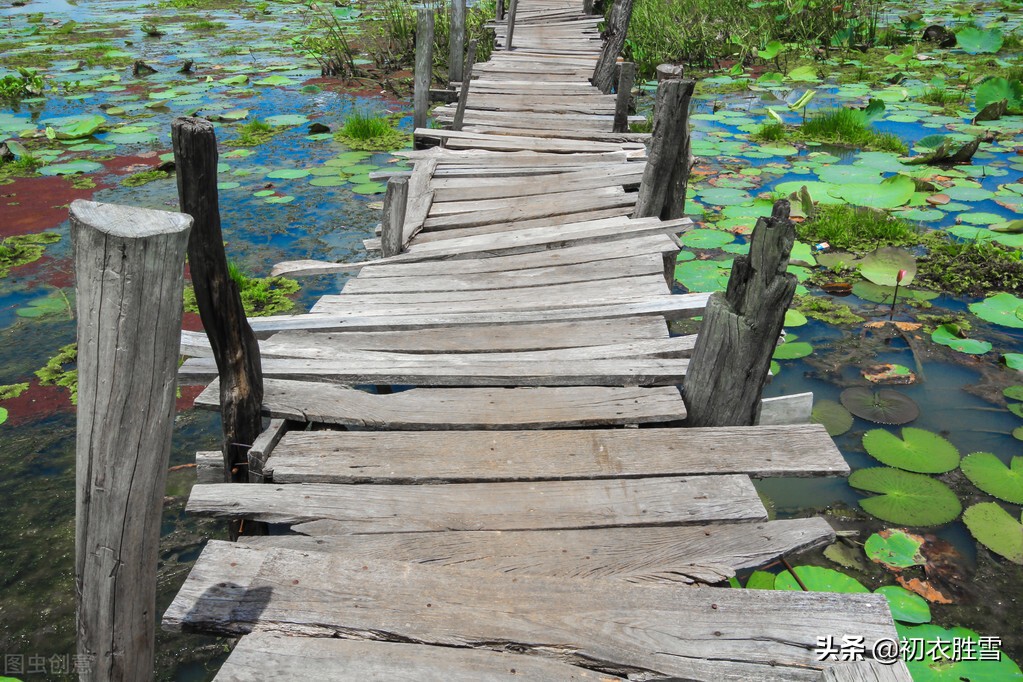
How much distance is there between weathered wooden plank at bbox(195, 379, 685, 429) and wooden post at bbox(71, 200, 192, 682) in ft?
2.62

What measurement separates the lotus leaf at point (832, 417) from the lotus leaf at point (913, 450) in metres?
0.11

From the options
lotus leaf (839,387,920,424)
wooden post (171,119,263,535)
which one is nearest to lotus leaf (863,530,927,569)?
lotus leaf (839,387,920,424)

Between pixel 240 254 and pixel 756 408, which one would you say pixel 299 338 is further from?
pixel 240 254

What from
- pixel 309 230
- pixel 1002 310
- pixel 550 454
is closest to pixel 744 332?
pixel 550 454

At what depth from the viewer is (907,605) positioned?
95.6 inches

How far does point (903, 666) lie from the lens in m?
1.46

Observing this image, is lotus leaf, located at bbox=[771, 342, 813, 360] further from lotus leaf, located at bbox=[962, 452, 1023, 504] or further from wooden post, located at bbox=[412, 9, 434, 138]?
wooden post, located at bbox=[412, 9, 434, 138]

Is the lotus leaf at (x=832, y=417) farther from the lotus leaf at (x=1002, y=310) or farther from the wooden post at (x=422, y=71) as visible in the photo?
the wooden post at (x=422, y=71)

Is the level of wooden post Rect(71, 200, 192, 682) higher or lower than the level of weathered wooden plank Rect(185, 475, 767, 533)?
higher

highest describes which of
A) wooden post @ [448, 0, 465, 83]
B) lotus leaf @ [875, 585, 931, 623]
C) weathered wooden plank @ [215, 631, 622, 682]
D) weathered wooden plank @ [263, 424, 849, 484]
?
wooden post @ [448, 0, 465, 83]

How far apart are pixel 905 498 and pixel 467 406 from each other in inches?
70.9

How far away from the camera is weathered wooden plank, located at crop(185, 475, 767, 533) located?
1.84m

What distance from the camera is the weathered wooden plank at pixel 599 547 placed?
171cm

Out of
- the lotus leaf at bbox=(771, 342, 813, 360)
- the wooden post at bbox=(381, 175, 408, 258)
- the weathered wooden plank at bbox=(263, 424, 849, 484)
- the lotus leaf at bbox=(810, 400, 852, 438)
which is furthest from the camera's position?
the lotus leaf at bbox=(771, 342, 813, 360)
